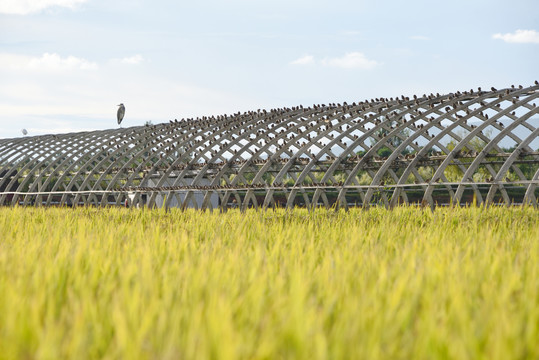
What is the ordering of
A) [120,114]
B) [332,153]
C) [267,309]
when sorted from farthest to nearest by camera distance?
1. [120,114]
2. [332,153]
3. [267,309]

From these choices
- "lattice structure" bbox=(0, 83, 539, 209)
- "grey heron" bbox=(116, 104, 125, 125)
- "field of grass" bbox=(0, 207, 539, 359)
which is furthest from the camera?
"grey heron" bbox=(116, 104, 125, 125)

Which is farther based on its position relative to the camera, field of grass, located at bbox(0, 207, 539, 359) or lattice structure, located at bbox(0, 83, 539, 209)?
lattice structure, located at bbox(0, 83, 539, 209)

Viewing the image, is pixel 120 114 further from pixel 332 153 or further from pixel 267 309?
pixel 267 309

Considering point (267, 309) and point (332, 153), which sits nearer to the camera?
point (267, 309)

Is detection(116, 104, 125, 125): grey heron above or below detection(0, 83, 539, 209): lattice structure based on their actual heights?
above

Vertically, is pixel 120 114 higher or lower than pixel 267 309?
higher

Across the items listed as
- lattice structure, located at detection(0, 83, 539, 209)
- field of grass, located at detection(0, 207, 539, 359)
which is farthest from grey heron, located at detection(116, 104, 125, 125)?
field of grass, located at detection(0, 207, 539, 359)

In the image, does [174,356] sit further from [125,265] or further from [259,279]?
[125,265]

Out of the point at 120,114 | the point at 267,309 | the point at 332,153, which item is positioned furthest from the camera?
the point at 120,114

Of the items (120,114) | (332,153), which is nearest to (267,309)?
(332,153)

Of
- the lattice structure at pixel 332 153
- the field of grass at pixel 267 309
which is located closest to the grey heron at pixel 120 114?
the lattice structure at pixel 332 153

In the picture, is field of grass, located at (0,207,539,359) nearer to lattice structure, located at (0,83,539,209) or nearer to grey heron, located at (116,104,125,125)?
lattice structure, located at (0,83,539,209)

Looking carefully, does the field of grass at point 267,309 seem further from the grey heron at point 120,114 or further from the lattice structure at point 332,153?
the grey heron at point 120,114

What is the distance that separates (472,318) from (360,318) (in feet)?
2.78
